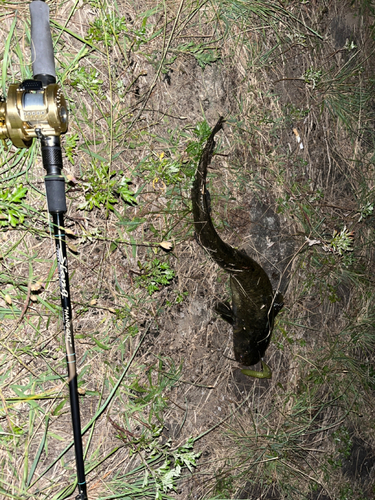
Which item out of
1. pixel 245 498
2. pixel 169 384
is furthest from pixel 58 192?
pixel 245 498

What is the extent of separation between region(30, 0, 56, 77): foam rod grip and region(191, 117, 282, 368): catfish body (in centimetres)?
122

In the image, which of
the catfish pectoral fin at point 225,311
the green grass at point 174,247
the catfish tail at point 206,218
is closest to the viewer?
the green grass at point 174,247

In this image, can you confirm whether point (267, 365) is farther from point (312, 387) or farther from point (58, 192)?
point (58, 192)

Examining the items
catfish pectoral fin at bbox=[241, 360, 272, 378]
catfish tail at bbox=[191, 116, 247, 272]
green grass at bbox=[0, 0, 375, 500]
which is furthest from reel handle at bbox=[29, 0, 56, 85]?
catfish pectoral fin at bbox=[241, 360, 272, 378]

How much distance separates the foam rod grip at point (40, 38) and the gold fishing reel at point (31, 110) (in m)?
0.12

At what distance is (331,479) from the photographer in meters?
3.74

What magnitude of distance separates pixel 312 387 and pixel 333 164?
2.00 metres

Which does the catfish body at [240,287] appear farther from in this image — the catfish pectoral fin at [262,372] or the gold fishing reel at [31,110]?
the gold fishing reel at [31,110]

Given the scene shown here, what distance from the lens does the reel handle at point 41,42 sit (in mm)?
2186

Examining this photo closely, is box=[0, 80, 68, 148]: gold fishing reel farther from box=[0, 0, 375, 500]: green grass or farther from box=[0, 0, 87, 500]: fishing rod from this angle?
box=[0, 0, 375, 500]: green grass

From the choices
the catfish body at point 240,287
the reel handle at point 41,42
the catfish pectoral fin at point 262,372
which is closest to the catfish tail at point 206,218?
the catfish body at point 240,287

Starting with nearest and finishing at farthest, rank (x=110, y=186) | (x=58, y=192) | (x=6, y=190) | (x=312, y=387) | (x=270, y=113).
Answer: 1. (x=58, y=192)
2. (x=6, y=190)
3. (x=110, y=186)
4. (x=270, y=113)
5. (x=312, y=387)

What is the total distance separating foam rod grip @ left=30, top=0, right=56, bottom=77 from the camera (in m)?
2.19

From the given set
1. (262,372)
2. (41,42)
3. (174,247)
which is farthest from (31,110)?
(262,372)
